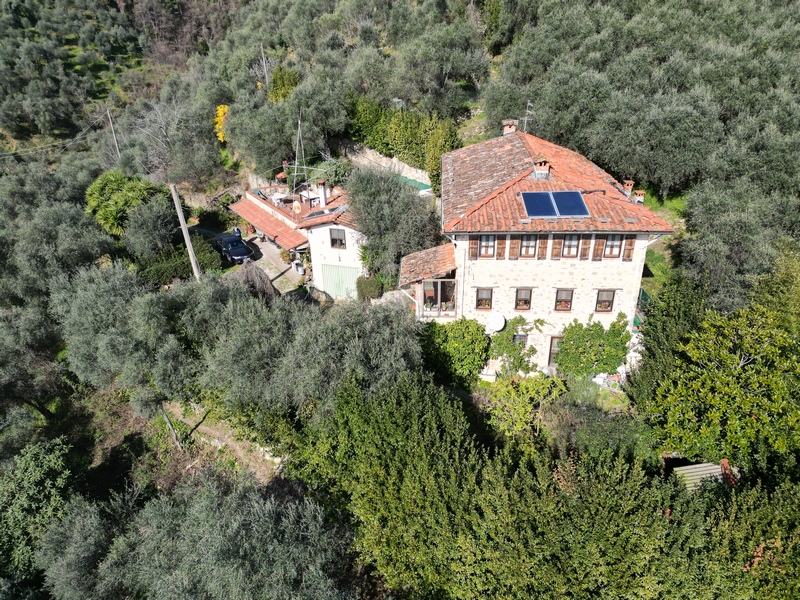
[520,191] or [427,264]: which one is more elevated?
[520,191]

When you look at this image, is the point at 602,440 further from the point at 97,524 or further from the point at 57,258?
the point at 57,258

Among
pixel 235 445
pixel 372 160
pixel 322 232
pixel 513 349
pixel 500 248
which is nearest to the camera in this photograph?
pixel 500 248

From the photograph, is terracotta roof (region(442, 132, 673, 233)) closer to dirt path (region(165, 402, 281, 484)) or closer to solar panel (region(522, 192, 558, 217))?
solar panel (region(522, 192, 558, 217))

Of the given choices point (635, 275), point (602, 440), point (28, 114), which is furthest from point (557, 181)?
point (28, 114)

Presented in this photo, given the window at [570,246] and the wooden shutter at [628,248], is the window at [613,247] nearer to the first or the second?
the wooden shutter at [628,248]

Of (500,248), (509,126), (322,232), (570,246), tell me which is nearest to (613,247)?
(570,246)

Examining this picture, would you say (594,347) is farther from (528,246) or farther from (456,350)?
(456,350)
